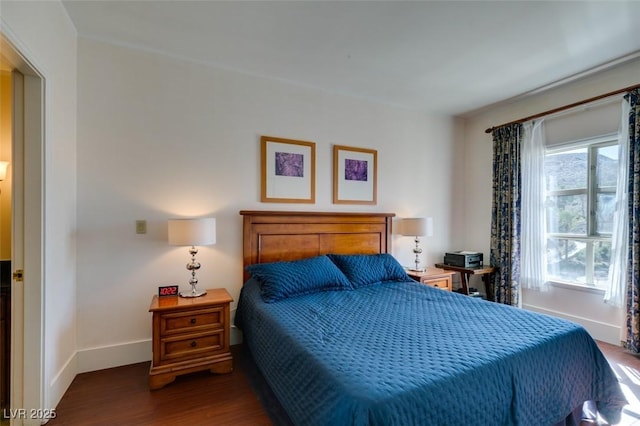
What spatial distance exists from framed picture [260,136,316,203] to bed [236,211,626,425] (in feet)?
1.28

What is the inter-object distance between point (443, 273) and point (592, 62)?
247cm

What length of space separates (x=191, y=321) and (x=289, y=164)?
1704mm

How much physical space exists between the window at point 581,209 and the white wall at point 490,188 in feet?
0.73

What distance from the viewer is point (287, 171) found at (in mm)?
3039

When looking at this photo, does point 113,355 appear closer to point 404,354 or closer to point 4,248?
point 4,248

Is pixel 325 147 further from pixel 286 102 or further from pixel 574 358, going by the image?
pixel 574 358

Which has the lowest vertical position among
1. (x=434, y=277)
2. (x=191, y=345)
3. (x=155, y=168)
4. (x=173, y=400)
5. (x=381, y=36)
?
(x=173, y=400)

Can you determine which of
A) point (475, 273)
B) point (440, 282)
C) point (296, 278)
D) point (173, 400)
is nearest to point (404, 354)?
point (296, 278)

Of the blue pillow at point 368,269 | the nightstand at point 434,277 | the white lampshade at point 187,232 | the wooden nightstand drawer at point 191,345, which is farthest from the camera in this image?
the nightstand at point 434,277

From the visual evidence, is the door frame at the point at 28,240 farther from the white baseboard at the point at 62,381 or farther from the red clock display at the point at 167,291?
the red clock display at the point at 167,291

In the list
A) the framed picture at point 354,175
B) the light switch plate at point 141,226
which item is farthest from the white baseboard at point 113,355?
the framed picture at point 354,175

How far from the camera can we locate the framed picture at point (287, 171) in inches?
116

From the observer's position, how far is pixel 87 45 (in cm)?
233

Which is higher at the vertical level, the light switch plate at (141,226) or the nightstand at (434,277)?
the light switch plate at (141,226)
